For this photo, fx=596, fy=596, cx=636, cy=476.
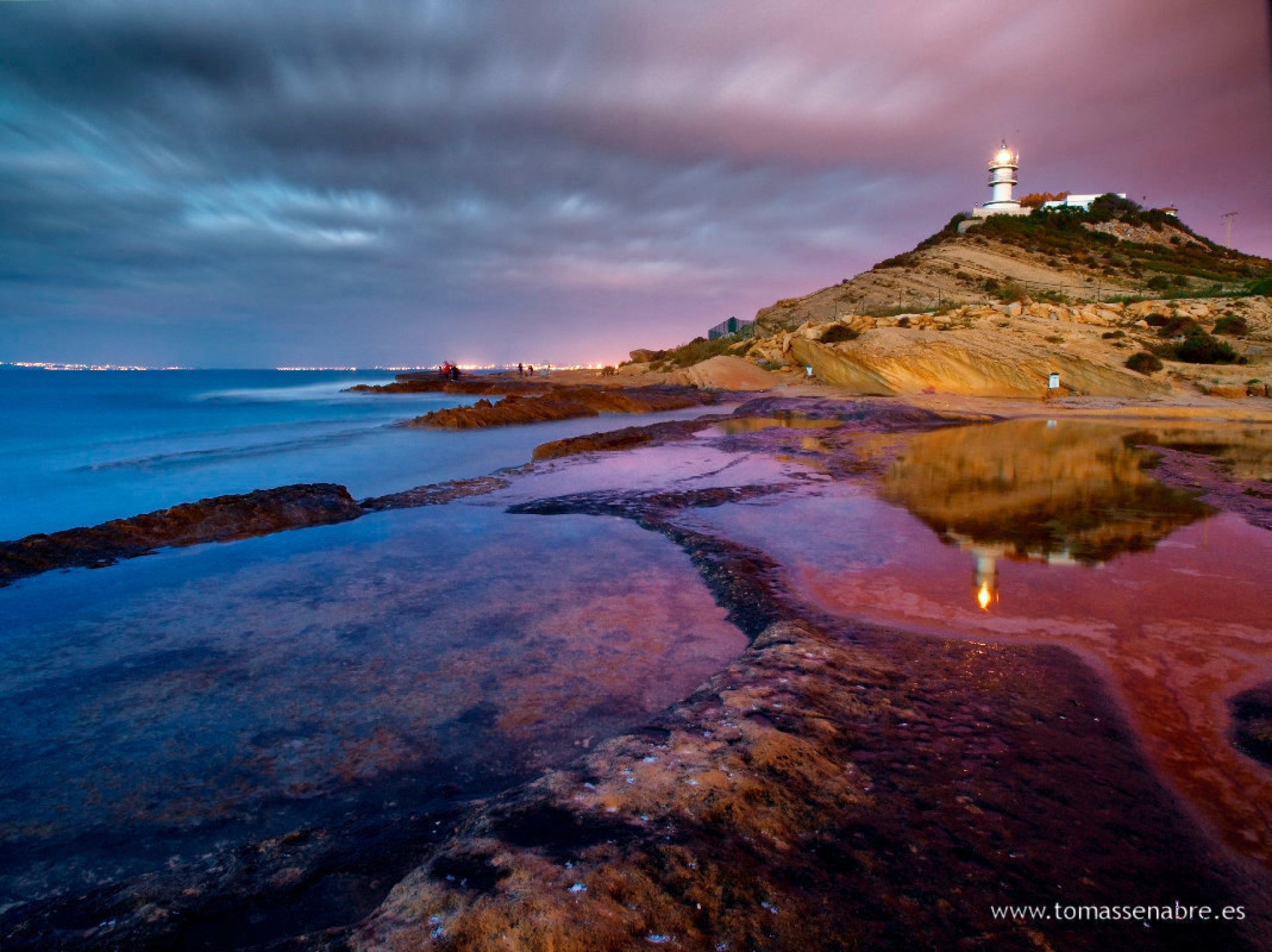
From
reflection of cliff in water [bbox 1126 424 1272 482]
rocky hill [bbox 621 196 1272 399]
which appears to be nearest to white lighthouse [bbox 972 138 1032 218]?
rocky hill [bbox 621 196 1272 399]

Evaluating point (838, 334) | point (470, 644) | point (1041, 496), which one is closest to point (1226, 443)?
point (1041, 496)

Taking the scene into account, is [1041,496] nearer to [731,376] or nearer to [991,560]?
[991,560]

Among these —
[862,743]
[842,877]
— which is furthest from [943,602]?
[842,877]

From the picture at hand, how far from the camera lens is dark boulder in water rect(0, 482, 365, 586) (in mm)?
5121

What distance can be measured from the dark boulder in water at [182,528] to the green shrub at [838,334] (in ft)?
72.3

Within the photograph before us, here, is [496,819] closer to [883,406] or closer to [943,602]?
[943,602]

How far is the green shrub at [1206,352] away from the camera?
20.1 meters

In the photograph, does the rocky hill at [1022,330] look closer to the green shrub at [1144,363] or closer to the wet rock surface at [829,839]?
the green shrub at [1144,363]

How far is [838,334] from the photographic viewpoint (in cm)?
2539

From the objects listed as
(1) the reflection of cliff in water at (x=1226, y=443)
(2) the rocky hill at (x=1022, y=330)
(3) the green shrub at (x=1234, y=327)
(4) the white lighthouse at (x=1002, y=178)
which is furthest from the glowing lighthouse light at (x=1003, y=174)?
(1) the reflection of cliff in water at (x=1226, y=443)

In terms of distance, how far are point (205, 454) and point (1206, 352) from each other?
30532mm

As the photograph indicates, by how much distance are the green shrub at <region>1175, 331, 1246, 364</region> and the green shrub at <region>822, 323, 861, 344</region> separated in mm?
10670

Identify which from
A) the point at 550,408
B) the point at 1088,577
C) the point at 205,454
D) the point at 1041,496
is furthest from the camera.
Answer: the point at 550,408

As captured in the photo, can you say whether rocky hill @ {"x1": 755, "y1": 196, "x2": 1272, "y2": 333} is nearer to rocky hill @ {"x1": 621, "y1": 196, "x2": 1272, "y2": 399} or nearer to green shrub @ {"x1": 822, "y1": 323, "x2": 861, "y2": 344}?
rocky hill @ {"x1": 621, "y1": 196, "x2": 1272, "y2": 399}
